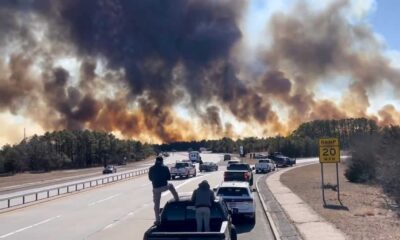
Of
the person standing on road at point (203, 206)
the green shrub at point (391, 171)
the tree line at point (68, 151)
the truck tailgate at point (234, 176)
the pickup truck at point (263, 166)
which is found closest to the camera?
the person standing on road at point (203, 206)

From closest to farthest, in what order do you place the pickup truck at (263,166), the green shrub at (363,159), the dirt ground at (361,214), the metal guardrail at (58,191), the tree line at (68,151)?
the dirt ground at (361,214), the metal guardrail at (58,191), the green shrub at (363,159), the pickup truck at (263,166), the tree line at (68,151)

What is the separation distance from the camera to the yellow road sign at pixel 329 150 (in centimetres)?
2806

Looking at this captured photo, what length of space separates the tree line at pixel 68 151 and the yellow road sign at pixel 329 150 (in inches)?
3436

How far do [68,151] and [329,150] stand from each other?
120894 millimetres

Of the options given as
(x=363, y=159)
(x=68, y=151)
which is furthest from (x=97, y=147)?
(x=363, y=159)

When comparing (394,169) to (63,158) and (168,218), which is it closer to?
(168,218)

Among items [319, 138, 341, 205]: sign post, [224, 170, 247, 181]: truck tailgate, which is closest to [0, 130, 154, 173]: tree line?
[224, 170, 247, 181]: truck tailgate

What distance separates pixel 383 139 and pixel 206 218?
1431 inches

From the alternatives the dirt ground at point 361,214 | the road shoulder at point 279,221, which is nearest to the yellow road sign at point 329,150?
the dirt ground at point 361,214

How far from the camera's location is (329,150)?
28281 mm

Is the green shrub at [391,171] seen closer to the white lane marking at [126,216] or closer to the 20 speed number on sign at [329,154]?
the 20 speed number on sign at [329,154]

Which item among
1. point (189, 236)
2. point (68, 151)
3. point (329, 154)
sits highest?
point (68, 151)

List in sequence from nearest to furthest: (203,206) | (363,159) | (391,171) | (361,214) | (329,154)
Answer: (203,206) < (361,214) < (329,154) < (391,171) < (363,159)

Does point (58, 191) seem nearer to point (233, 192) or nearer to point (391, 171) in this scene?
point (233, 192)
